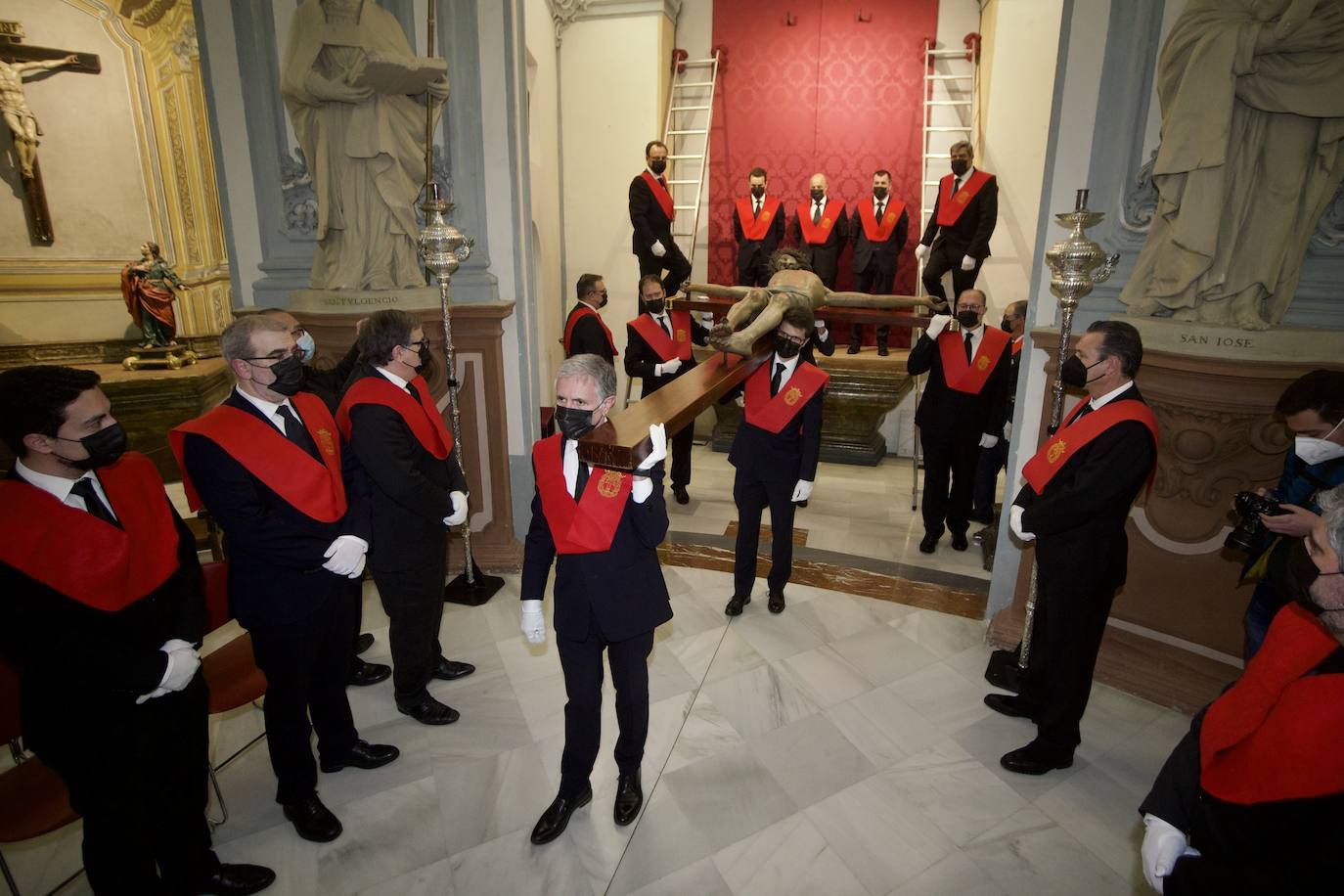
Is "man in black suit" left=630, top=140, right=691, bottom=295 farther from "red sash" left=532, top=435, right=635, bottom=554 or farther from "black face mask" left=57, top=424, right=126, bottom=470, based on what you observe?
"black face mask" left=57, top=424, right=126, bottom=470

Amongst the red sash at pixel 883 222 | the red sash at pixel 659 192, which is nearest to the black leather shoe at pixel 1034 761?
the red sash at pixel 883 222

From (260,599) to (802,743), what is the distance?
2.33 meters

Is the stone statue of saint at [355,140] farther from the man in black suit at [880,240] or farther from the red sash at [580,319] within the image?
the man in black suit at [880,240]

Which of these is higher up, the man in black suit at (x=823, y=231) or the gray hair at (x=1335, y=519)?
the man in black suit at (x=823, y=231)

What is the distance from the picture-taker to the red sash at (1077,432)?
2758 mm

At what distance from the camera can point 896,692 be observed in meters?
3.74

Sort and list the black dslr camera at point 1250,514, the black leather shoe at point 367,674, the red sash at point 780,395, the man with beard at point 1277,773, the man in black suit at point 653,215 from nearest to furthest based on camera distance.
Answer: the man with beard at point 1277,773, the black dslr camera at point 1250,514, the black leather shoe at point 367,674, the red sash at point 780,395, the man in black suit at point 653,215

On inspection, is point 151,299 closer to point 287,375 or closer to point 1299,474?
point 287,375

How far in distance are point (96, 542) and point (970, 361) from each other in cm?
475

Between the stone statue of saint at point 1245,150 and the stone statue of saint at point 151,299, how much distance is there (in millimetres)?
9194

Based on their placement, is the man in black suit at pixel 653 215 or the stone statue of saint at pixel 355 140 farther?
the man in black suit at pixel 653 215

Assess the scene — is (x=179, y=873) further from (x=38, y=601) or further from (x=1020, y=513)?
(x=1020, y=513)

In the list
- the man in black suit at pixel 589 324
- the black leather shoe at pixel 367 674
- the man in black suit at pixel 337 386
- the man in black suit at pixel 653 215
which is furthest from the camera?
the man in black suit at pixel 653 215

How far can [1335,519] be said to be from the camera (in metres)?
1.46
